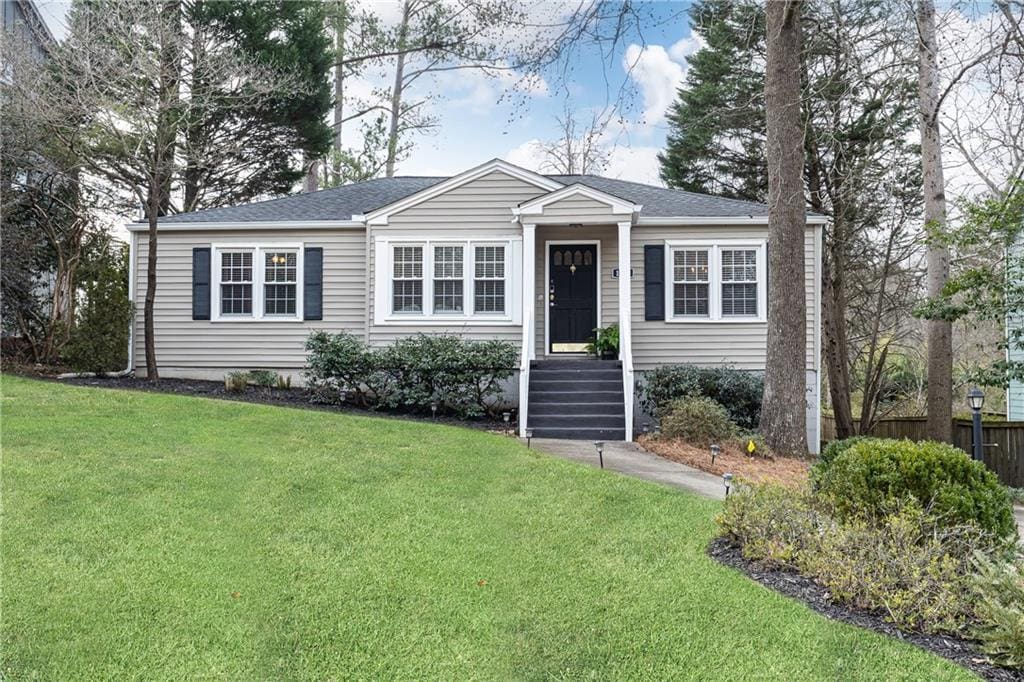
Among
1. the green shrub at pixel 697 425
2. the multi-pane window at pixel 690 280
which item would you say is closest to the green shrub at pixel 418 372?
the green shrub at pixel 697 425

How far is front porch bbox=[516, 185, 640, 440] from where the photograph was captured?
9.71 meters

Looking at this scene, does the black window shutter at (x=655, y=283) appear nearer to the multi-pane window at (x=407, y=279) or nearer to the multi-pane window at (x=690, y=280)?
the multi-pane window at (x=690, y=280)

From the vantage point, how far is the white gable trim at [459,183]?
11797 millimetres

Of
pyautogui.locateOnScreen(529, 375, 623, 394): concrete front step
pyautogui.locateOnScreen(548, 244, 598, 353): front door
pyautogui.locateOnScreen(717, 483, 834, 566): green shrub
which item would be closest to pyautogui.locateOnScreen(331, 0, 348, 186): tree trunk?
pyautogui.locateOnScreen(548, 244, 598, 353): front door

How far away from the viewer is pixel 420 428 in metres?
8.51

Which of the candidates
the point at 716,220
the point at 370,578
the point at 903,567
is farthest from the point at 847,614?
the point at 716,220

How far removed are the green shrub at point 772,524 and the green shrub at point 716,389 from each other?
5.53 metres

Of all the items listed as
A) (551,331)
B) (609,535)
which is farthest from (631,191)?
(609,535)

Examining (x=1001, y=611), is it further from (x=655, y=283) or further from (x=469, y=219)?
(x=469, y=219)

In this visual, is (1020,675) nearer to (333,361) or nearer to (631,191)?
(333,361)

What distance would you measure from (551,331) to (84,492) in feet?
27.4

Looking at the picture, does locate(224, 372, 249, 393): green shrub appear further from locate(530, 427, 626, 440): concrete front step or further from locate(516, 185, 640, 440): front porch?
locate(530, 427, 626, 440): concrete front step

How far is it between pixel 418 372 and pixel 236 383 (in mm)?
3541

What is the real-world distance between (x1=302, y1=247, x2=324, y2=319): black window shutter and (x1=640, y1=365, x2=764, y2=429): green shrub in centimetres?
624
